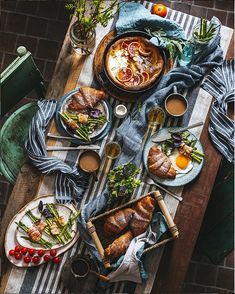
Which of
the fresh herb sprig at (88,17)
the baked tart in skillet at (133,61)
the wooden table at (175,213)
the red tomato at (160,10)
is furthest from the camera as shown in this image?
the red tomato at (160,10)

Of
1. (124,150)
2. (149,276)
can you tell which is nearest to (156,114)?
(124,150)

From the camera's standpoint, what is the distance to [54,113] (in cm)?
397

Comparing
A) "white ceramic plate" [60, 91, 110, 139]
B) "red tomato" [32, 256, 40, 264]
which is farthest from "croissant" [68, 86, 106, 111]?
"red tomato" [32, 256, 40, 264]

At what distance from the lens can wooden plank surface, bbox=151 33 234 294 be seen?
3.88m

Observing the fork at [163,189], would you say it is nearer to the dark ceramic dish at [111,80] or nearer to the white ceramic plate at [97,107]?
the white ceramic plate at [97,107]

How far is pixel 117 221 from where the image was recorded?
375 cm

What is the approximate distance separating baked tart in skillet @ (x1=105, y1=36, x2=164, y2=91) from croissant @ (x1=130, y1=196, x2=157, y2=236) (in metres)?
0.90

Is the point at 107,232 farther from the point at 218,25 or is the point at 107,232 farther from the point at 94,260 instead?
the point at 218,25

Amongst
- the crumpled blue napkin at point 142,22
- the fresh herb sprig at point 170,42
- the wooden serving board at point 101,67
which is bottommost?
the wooden serving board at point 101,67

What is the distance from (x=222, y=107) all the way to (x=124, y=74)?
81cm

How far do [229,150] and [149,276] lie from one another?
3.76ft

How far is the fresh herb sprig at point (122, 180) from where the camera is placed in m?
Answer: 3.75

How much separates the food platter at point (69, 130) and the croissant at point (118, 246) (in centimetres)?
76

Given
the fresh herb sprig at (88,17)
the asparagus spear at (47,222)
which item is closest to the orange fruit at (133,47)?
the fresh herb sprig at (88,17)
